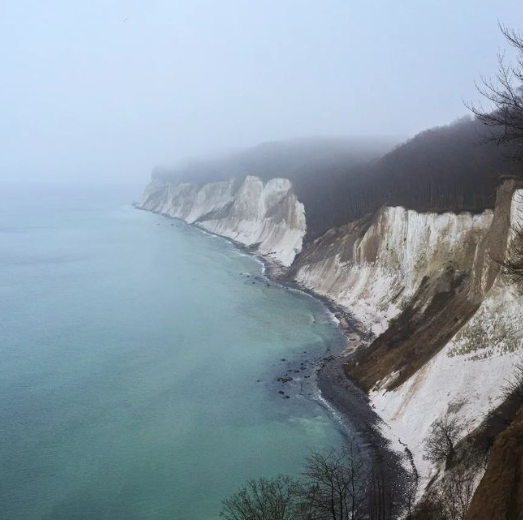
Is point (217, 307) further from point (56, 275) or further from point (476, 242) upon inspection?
point (56, 275)

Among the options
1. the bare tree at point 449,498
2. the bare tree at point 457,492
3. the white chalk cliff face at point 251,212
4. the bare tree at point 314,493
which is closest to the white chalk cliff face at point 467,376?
the bare tree at point 449,498

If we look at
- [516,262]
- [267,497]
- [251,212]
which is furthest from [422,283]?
[251,212]

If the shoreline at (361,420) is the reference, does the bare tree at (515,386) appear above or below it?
above

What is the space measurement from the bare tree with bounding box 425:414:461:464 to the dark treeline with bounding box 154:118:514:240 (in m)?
12.2

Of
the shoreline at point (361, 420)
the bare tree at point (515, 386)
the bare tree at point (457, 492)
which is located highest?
the bare tree at point (515, 386)

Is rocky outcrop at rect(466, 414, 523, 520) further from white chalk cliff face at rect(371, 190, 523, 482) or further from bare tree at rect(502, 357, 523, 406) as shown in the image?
white chalk cliff face at rect(371, 190, 523, 482)

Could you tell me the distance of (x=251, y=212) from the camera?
107 m

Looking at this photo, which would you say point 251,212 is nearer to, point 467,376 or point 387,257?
point 387,257

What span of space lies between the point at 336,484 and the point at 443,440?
219 inches

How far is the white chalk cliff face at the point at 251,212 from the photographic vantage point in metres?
85.4

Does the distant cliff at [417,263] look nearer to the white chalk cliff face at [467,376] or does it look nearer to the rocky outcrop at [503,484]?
the white chalk cliff face at [467,376]

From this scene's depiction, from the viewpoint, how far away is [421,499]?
22.8 metres

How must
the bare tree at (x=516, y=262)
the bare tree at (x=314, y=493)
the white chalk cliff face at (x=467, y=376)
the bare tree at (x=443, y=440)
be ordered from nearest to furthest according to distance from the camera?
1. the bare tree at (x=516, y=262)
2. the bare tree at (x=314, y=493)
3. the bare tree at (x=443, y=440)
4. the white chalk cliff face at (x=467, y=376)

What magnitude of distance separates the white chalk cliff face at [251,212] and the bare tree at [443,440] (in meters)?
50.4
